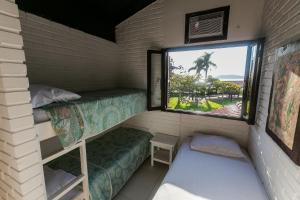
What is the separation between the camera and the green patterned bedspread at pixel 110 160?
71.7 inches

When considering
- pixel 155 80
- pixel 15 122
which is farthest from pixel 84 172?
pixel 155 80

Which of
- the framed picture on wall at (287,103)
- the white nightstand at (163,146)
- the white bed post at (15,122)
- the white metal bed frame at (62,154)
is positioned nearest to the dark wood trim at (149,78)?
the white nightstand at (163,146)

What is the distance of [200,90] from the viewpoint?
2.81m

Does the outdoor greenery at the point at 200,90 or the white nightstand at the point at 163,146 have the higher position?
the outdoor greenery at the point at 200,90

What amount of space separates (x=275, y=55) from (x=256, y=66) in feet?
1.43

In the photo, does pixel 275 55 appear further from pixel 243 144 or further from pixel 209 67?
pixel 243 144

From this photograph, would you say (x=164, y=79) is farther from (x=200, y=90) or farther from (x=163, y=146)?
(x=163, y=146)

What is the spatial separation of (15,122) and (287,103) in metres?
1.88

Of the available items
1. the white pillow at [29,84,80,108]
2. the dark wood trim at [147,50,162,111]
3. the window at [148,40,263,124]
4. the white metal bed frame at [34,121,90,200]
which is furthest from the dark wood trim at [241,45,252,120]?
the white pillow at [29,84,80,108]

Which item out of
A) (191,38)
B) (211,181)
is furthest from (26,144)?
(191,38)

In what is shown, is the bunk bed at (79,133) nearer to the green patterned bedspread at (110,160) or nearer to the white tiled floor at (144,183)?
the green patterned bedspread at (110,160)

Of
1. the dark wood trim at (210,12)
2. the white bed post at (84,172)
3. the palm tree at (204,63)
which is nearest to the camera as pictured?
the white bed post at (84,172)

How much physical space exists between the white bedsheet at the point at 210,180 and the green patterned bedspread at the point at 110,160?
74 cm

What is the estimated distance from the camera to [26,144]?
0.96 metres
